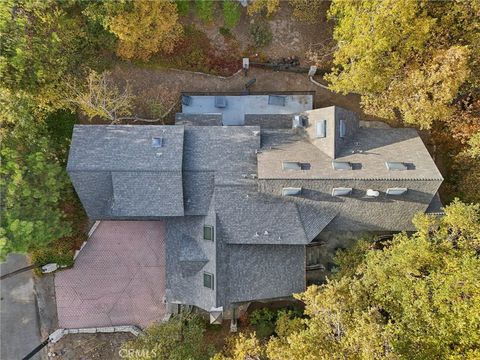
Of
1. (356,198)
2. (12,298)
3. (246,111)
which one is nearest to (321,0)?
(246,111)

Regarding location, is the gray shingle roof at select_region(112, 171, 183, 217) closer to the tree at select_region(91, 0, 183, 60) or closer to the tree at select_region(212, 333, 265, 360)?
the tree at select_region(212, 333, 265, 360)

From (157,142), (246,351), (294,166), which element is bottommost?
(246,351)

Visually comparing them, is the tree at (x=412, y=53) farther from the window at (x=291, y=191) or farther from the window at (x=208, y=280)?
the window at (x=208, y=280)

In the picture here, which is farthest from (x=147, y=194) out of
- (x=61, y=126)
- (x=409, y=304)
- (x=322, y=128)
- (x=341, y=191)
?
(x=409, y=304)

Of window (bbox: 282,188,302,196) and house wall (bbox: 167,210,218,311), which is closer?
window (bbox: 282,188,302,196)

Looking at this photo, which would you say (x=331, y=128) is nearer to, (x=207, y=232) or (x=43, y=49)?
(x=207, y=232)

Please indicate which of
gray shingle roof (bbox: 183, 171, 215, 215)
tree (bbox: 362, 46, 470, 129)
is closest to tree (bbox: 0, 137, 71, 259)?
gray shingle roof (bbox: 183, 171, 215, 215)

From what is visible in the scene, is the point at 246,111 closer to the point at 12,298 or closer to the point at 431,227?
the point at 431,227
